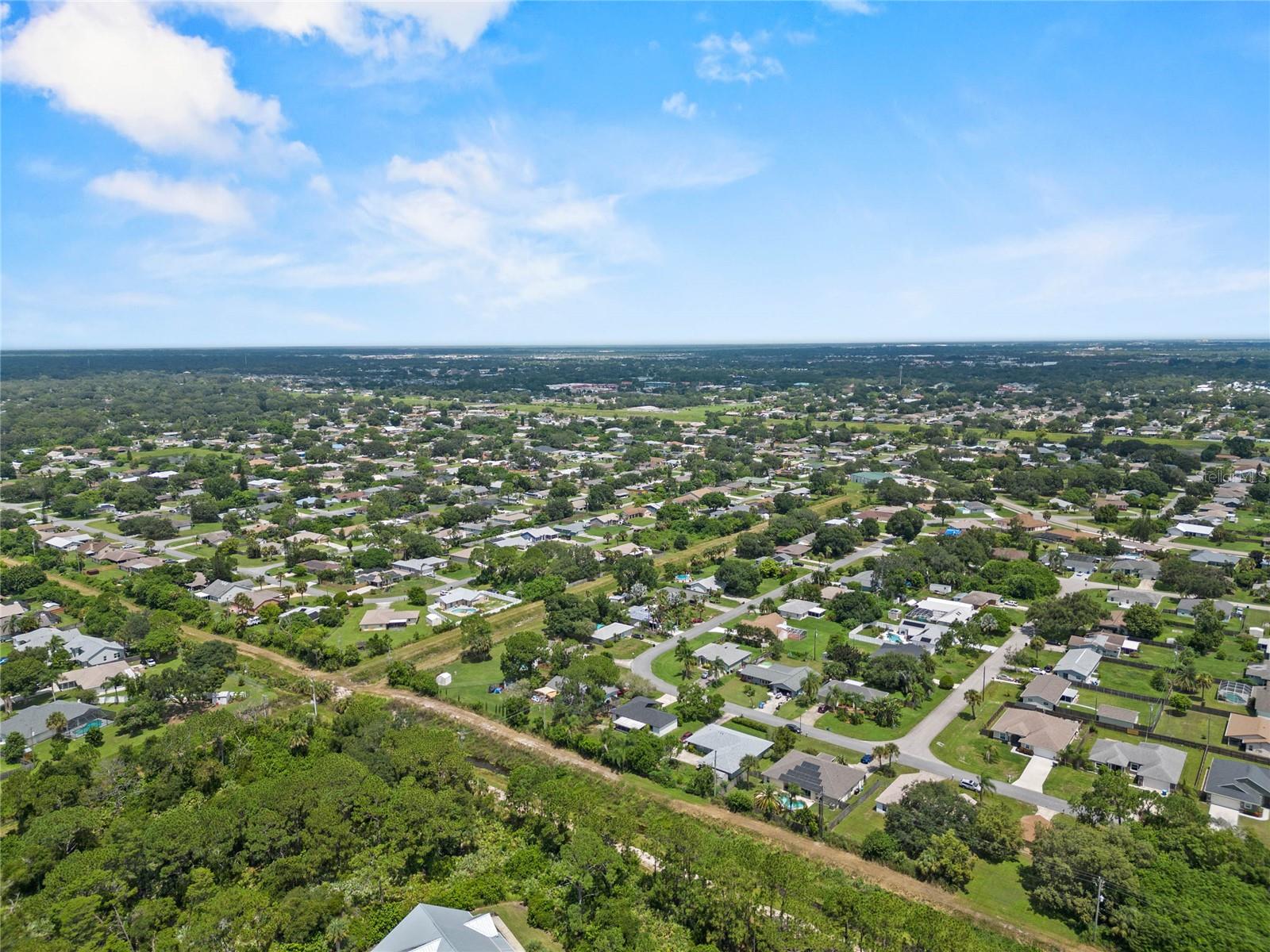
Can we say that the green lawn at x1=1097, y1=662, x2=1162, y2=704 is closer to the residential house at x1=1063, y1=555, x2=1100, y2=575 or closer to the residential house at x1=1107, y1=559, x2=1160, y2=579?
the residential house at x1=1063, y1=555, x2=1100, y2=575

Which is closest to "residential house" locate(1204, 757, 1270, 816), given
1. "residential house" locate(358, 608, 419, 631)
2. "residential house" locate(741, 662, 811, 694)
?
"residential house" locate(741, 662, 811, 694)

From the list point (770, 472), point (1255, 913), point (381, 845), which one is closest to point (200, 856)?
point (381, 845)

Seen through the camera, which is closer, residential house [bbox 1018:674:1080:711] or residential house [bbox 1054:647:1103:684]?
residential house [bbox 1018:674:1080:711]

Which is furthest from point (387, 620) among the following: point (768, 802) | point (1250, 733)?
point (1250, 733)

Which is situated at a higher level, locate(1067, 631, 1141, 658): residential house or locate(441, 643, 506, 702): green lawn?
locate(1067, 631, 1141, 658): residential house

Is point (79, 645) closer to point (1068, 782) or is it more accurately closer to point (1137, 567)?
point (1068, 782)

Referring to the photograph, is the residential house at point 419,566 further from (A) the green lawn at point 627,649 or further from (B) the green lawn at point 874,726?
(B) the green lawn at point 874,726

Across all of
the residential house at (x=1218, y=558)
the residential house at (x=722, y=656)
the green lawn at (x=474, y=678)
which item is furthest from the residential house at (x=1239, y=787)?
the green lawn at (x=474, y=678)

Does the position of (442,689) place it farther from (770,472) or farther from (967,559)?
(770,472)
